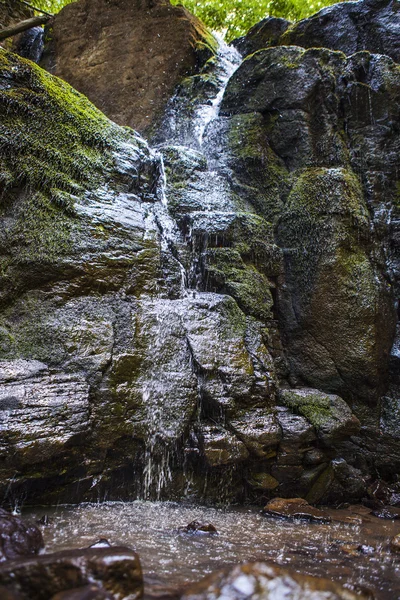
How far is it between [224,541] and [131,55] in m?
11.7

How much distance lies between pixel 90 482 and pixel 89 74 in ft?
35.3

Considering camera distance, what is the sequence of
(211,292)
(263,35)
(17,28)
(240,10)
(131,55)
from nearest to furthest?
(211,292) < (17,28) < (131,55) < (263,35) < (240,10)

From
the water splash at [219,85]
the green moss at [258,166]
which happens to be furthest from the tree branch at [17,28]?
the green moss at [258,166]

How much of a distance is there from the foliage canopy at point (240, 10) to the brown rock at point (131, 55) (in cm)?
340

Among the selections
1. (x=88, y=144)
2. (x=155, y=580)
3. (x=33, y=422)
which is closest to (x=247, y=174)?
(x=88, y=144)

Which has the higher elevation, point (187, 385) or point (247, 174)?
point (247, 174)

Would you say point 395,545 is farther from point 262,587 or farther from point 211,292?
point 211,292

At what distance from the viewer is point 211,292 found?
6523 mm

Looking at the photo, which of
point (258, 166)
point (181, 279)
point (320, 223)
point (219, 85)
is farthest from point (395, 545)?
point (219, 85)

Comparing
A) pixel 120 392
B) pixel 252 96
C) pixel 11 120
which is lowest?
pixel 120 392

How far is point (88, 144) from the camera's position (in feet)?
21.5

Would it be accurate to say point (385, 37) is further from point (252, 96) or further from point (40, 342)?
point (40, 342)

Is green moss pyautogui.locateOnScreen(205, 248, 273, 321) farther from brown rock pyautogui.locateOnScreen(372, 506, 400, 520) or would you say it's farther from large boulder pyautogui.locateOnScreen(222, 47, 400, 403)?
brown rock pyautogui.locateOnScreen(372, 506, 400, 520)

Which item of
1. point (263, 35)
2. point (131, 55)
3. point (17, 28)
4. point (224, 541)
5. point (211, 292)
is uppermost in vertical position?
point (263, 35)
